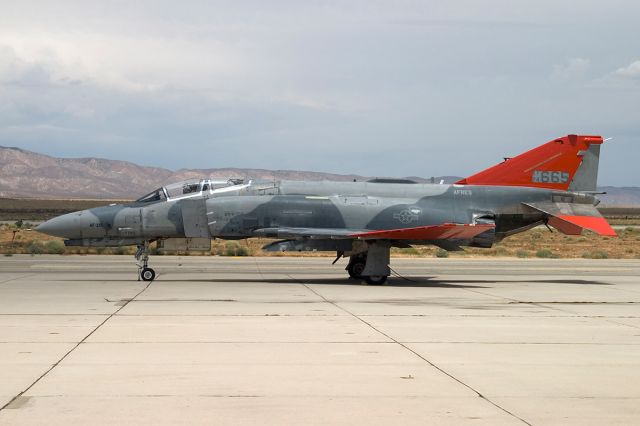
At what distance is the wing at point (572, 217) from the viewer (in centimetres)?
2364

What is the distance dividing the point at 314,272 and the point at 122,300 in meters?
11.2

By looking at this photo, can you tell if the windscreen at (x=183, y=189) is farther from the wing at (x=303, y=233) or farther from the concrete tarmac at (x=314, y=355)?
the concrete tarmac at (x=314, y=355)

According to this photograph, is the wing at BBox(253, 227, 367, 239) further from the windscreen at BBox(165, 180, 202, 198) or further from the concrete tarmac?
the windscreen at BBox(165, 180, 202, 198)

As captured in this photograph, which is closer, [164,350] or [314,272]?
[164,350]

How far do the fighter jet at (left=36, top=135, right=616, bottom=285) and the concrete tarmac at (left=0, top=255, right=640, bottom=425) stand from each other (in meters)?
1.63

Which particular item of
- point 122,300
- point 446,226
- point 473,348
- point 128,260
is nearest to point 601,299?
point 446,226

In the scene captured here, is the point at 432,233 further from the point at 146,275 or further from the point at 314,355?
the point at 314,355

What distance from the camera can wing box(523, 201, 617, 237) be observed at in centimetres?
2364

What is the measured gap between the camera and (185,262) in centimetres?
3256

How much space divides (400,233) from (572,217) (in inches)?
215

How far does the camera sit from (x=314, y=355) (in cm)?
1056

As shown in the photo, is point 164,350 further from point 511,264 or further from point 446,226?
point 511,264

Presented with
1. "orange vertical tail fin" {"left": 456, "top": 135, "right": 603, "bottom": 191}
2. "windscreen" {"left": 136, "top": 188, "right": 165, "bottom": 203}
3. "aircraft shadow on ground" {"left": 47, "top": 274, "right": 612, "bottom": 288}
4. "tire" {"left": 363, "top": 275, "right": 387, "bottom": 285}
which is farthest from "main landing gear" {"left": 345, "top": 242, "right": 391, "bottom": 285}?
"windscreen" {"left": 136, "top": 188, "right": 165, "bottom": 203}

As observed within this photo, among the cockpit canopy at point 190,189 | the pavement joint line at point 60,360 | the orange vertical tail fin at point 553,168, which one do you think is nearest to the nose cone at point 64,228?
the cockpit canopy at point 190,189
